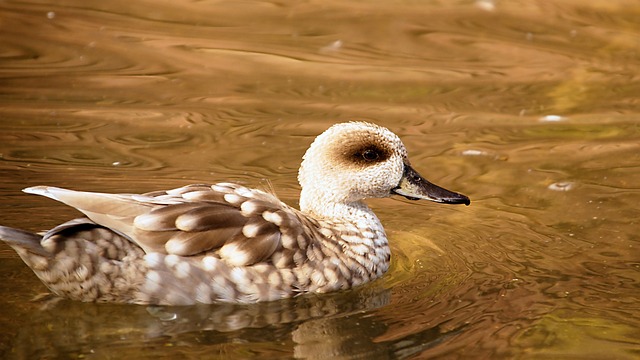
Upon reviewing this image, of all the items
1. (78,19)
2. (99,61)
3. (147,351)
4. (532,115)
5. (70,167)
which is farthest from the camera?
(78,19)

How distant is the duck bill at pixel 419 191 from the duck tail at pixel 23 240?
2.30 m

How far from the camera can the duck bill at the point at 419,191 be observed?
7.54 meters

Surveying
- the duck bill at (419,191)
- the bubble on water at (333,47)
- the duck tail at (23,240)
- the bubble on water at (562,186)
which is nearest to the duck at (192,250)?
the duck tail at (23,240)

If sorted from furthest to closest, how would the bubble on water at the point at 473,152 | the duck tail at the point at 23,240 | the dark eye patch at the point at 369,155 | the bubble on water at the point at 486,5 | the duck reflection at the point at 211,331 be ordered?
the bubble on water at the point at 486,5
the bubble on water at the point at 473,152
the dark eye patch at the point at 369,155
the duck tail at the point at 23,240
the duck reflection at the point at 211,331

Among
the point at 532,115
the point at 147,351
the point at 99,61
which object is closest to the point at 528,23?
the point at 532,115

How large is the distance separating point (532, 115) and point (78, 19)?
5006mm

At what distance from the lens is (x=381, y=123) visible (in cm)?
1032

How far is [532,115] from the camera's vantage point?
10648mm

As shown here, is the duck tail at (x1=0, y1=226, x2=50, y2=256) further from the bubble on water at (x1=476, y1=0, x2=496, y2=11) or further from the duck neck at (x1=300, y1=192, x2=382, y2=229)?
the bubble on water at (x1=476, y1=0, x2=496, y2=11)

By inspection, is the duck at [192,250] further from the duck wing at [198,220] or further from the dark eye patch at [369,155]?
the dark eye patch at [369,155]

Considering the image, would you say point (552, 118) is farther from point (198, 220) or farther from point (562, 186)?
point (198, 220)

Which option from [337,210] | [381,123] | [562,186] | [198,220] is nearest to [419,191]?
[337,210]

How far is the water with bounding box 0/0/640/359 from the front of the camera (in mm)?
6426

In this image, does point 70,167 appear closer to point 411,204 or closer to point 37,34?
point 411,204
